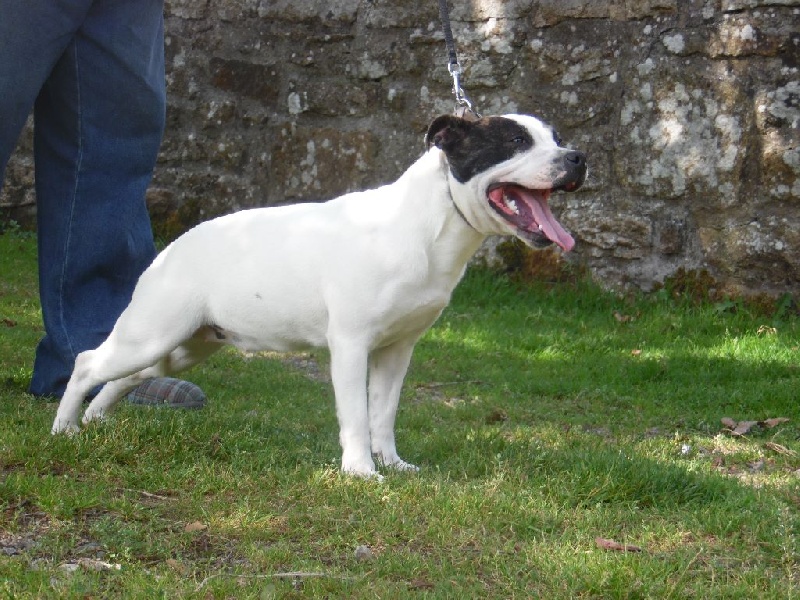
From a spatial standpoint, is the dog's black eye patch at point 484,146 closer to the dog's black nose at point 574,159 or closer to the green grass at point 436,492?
the dog's black nose at point 574,159

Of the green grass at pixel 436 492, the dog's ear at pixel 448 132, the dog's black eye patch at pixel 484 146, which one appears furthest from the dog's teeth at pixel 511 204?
the green grass at pixel 436 492

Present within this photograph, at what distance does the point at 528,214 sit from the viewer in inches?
144

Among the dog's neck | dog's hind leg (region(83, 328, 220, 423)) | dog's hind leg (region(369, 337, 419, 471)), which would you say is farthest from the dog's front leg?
dog's hind leg (region(83, 328, 220, 423))

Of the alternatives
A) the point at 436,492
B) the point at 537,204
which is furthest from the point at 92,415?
the point at 537,204

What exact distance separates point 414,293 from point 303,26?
4.24m

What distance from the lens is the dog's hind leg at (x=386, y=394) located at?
401cm

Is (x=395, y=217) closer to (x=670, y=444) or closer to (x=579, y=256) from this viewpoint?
(x=670, y=444)

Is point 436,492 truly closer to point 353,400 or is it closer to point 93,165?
point 353,400

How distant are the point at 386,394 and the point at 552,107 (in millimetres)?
3194

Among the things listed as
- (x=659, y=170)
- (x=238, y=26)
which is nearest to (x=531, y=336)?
(x=659, y=170)

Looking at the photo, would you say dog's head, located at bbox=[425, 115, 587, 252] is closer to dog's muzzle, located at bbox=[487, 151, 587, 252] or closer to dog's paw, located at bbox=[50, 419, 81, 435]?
dog's muzzle, located at bbox=[487, 151, 587, 252]

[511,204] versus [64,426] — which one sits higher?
[511,204]

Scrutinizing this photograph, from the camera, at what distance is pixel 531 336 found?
20.3 ft

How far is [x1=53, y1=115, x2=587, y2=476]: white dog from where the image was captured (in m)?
3.62
